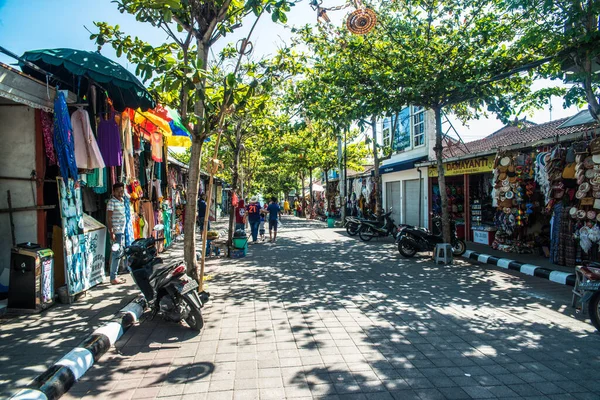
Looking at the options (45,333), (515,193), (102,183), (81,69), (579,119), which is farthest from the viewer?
(579,119)

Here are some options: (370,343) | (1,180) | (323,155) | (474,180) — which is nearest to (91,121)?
(1,180)

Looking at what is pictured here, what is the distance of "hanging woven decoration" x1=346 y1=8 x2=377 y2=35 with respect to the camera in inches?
388

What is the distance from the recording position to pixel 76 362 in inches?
151

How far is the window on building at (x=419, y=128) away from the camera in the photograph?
18.8 metres

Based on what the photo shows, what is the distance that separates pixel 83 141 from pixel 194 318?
11.7ft

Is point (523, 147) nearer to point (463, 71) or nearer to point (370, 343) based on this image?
point (463, 71)

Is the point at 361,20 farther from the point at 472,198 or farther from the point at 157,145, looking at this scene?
the point at 472,198

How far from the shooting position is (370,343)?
15.0 feet

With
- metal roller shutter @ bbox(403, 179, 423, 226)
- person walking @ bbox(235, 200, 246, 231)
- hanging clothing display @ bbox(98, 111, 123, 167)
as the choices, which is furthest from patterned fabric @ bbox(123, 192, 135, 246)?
metal roller shutter @ bbox(403, 179, 423, 226)

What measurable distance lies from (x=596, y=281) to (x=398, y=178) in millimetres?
15852

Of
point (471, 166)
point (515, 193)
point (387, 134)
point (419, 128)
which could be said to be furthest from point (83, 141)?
point (387, 134)

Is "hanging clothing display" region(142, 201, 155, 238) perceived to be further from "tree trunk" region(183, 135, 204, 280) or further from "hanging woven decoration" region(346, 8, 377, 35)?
"hanging woven decoration" region(346, 8, 377, 35)

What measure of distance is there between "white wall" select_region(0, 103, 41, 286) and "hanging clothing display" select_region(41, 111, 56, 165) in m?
0.16

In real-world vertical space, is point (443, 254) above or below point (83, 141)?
below
